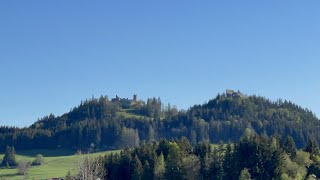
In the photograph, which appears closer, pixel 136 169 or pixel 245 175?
pixel 245 175

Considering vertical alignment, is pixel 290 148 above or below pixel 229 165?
above

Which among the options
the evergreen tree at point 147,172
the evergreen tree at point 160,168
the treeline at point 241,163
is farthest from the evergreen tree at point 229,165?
the evergreen tree at point 147,172

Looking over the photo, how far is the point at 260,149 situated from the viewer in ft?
431

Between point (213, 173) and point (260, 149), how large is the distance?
1272 centimetres

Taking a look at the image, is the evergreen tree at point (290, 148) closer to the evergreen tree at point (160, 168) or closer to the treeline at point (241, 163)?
the treeline at point (241, 163)

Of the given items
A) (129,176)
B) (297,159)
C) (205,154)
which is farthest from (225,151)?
(129,176)

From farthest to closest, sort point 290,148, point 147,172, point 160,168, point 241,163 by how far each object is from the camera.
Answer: point 147,172 → point 160,168 → point 290,148 → point 241,163

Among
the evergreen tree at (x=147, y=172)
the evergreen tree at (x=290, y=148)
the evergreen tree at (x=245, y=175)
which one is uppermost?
the evergreen tree at (x=290, y=148)

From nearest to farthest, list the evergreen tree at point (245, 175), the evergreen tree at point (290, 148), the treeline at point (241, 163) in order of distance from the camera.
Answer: the evergreen tree at point (245, 175)
the treeline at point (241, 163)
the evergreen tree at point (290, 148)

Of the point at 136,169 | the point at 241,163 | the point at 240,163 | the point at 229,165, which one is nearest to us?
the point at 229,165

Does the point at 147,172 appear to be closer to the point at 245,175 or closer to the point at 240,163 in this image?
the point at 240,163

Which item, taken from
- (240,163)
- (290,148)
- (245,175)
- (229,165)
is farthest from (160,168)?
(290,148)

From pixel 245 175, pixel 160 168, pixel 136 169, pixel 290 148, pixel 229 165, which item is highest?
pixel 290 148

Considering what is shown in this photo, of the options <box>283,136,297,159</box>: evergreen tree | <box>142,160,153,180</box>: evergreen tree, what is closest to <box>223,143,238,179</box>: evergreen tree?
<box>283,136,297,159</box>: evergreen tree
